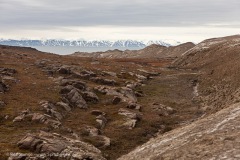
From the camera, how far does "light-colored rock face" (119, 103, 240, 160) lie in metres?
22.9

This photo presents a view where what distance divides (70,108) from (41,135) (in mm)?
21185

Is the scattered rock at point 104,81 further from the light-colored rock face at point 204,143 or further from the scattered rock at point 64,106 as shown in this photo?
the light-colored rock face at point 204,143

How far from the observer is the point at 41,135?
116 feet

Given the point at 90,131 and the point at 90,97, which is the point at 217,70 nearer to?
the point at 90,97

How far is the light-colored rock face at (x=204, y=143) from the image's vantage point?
2292 centimetres

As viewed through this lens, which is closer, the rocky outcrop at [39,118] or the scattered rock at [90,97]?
the rocky outcrop at [39,118]

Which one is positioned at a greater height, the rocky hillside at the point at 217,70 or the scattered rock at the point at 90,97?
the rocky hillside at the point at 217,70

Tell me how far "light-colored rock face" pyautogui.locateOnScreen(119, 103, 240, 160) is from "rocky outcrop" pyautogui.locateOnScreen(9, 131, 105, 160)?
4.52m

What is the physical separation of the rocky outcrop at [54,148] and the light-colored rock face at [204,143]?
4517 mm

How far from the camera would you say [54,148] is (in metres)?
32.4

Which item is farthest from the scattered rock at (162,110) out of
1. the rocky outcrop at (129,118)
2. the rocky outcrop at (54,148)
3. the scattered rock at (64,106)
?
the rocky outcrop at (54,148)

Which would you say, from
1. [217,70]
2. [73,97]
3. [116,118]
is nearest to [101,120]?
[116,118]

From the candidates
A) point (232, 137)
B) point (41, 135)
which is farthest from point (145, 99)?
point (232, 137)

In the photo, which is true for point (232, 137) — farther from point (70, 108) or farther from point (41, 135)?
point (70, 108)
